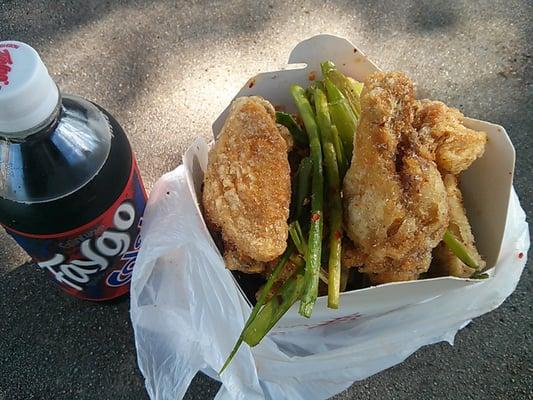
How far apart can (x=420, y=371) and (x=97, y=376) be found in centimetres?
63

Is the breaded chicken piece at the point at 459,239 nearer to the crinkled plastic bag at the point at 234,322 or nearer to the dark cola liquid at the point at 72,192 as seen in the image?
the crinkled plastic bag at the point at 234,322

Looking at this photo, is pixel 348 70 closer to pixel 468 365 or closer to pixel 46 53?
pixel 468 365

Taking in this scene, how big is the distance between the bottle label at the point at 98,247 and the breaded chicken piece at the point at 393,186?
Answer: 1.22ft

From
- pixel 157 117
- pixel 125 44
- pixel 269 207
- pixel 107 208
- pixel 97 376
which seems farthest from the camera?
pixel 125 44

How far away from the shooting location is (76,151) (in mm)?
828

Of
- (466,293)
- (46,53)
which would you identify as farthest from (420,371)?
(46,53)

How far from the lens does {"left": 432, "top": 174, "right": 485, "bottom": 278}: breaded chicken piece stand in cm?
85

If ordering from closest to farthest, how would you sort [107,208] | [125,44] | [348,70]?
[107,208] → [348,70] → [125,44]

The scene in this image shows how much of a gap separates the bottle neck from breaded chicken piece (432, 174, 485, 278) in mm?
576

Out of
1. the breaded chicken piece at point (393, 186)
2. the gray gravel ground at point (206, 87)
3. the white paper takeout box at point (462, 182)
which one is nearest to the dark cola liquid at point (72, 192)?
the white paper takeout box at point (462, 182)

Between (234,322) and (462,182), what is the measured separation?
0.45 metres

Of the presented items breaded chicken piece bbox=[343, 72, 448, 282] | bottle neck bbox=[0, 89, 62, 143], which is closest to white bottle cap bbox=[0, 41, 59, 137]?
bottle neck bbox=[0, 89, 62, 143]

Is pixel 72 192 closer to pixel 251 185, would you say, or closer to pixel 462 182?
pixel 251 185

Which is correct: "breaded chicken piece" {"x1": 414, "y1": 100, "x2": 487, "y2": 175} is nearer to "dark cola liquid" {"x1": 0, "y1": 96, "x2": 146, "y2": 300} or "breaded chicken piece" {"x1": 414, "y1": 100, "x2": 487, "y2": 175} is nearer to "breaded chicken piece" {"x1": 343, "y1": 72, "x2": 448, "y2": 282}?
"breaded chicken piece" {"x1": 343, "y1": 72, "x2": 448, "y2": 282}
